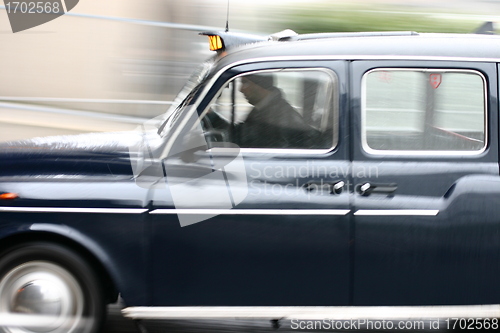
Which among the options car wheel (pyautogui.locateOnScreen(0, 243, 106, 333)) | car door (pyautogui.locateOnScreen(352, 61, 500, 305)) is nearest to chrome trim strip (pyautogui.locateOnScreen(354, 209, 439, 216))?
car door (pyautogui.locateOnScreen(352, 61, 500, 305))

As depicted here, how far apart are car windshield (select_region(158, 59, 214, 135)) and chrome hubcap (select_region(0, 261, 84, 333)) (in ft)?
3.32

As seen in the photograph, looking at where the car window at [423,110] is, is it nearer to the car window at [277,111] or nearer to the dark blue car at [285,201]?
the dark blue car at [285,201]

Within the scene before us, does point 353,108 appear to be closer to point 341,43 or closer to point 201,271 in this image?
point 341,43

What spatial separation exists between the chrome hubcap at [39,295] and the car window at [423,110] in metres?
1.85

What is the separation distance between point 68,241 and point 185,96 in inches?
42.7

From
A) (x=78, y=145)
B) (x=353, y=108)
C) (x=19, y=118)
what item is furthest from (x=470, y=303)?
(x=19, y=118)

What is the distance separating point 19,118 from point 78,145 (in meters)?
6.02

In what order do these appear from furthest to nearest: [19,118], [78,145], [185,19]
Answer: [185,19], [19,118], [78,145]

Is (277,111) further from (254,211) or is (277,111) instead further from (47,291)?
(47,291)

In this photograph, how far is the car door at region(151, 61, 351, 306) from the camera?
398cm

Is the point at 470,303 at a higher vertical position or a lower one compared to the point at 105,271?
lower

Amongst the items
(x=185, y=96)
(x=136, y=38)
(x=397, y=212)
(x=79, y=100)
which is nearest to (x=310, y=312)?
(x=397, y=212)

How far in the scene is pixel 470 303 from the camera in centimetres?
406

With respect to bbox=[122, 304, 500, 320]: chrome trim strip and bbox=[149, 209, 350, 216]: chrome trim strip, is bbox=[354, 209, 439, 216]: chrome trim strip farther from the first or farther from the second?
bbox=[122, 304, 500, 320]: chrome trim strip
